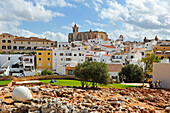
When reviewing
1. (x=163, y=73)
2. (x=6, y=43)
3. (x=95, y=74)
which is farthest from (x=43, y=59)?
(x=163, y=73)

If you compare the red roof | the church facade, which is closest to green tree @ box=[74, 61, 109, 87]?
the red roof

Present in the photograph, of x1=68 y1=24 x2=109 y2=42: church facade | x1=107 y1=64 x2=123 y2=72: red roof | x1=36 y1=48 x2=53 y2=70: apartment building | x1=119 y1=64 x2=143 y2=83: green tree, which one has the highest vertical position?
x1=68 y1=24 x2=109 y2=42: church facade

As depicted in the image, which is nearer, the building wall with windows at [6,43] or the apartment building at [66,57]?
the apartment building at [66,57]

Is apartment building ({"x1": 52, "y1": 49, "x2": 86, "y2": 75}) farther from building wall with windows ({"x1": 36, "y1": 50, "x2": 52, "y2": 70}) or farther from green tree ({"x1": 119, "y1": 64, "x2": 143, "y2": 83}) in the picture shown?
green tree ({"x1": 119, "y1": 64, "x2": 143, "y2": 83})

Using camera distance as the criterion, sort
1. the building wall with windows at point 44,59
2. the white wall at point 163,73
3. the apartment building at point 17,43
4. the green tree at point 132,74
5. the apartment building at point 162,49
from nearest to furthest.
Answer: the white wall at point 163,73 < the green tree at point 132,74 < the building wall with windows at point 44,59 < the apartment building at point 162,49 < the apartment building at point 17,43

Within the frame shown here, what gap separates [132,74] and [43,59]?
2792cm

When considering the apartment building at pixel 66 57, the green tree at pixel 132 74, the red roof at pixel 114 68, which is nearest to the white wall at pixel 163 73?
the green tree at pixel 132 74

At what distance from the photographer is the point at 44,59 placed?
58.7m

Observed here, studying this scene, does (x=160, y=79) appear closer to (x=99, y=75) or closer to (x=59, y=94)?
(x=99, y=75)

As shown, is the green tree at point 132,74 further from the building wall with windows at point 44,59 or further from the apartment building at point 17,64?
the building wall with windows at point 44,59

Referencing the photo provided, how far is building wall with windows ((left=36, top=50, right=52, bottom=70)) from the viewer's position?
58.6 m

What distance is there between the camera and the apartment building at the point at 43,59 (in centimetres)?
5856

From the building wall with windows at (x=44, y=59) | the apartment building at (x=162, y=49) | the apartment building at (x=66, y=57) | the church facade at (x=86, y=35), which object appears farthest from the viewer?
the church facade at (x=86, y=35)

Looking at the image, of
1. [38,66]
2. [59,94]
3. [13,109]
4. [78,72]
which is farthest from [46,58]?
[13,109]
